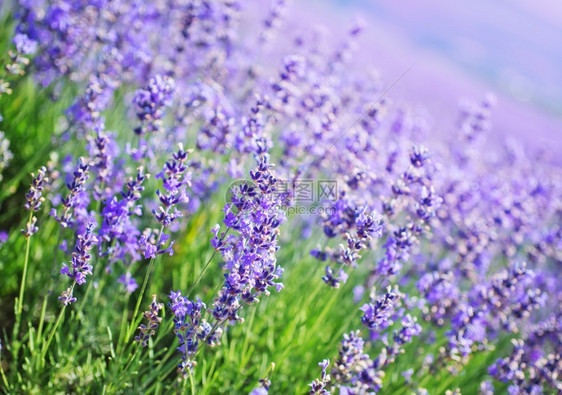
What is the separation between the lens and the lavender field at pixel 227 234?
6.72 ft

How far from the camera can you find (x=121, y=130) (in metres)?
3.95

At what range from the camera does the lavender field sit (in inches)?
80.7

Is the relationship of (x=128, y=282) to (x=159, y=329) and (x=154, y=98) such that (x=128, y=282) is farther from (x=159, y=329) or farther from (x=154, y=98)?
(x=154, y=98)

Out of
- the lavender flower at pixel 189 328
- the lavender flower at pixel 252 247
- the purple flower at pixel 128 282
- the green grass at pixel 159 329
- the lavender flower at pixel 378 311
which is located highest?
the lavender flower at pixel 252 247

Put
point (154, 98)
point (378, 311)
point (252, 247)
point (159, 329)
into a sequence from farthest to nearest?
point (159, 329)
point (154, 98)
point (378, 311)
point (252, 247)

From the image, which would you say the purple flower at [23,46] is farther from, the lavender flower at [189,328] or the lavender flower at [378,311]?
the lavender flower at [378,311]

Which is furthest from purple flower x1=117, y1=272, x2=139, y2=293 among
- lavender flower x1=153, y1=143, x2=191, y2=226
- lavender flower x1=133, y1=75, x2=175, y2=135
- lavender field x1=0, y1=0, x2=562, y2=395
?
lavender flower x1=133, y1=75, x2=175, y2=135

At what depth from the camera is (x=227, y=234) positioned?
200 centimetres

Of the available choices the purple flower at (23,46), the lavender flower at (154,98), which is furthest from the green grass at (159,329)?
the lavender flower at (154,98)

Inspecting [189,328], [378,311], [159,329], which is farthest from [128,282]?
[378,311]

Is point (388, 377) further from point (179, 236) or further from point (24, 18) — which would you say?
point (24, 18)

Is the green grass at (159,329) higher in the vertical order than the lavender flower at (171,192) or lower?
lower

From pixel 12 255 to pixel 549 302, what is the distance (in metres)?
4.42

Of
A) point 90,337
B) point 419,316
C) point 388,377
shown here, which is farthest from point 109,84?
point 419,316
